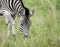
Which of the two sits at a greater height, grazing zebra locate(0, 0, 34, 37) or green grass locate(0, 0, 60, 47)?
grazing zebra locate(0, 0, 34, 37)

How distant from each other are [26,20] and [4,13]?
0.80 metres

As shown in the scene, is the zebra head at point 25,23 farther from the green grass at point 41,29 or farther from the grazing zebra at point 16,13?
the green grass at point 41,29

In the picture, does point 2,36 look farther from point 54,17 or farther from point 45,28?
point 54,17

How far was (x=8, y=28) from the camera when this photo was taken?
791 centimetres

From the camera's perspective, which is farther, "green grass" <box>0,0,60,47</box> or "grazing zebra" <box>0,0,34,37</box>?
"grazing zebra" <box>0,0,34,37</box>

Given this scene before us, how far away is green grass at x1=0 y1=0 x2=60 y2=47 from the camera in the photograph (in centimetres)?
649

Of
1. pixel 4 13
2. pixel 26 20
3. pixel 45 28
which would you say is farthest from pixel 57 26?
pixel 4 13

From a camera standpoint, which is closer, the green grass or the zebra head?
the green grass

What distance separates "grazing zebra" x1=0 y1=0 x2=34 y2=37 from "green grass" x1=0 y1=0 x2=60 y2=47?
0.60ft

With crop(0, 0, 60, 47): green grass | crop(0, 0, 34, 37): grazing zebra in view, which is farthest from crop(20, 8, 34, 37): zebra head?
crop(0, 0, 60, 47): green grass

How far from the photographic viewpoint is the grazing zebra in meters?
7.10

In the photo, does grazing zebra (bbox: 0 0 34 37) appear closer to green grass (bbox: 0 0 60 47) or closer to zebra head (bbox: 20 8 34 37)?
zebra head (bbox: 20 8 34 37)

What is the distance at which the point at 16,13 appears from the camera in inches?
298

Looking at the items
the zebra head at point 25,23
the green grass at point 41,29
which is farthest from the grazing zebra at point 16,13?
the green grass at point 41,29
